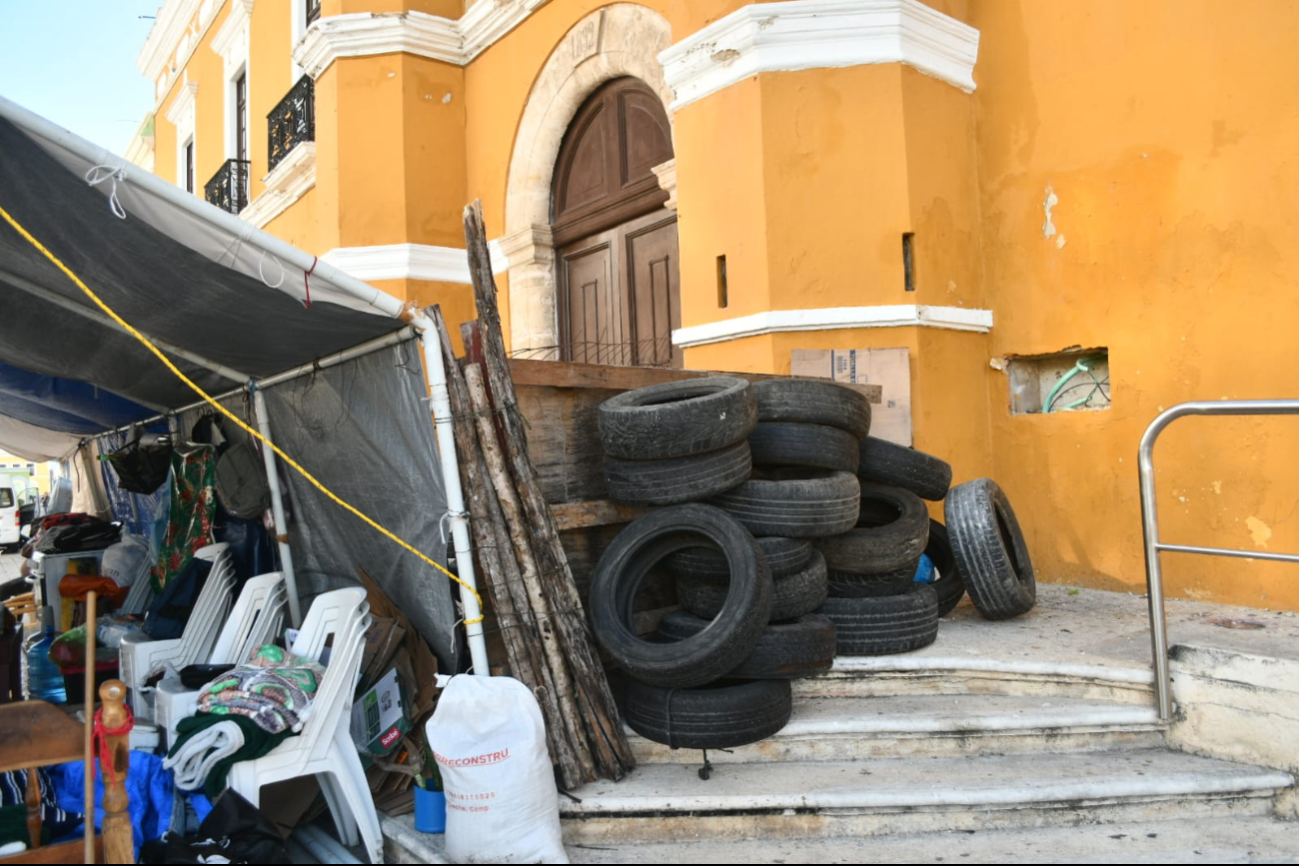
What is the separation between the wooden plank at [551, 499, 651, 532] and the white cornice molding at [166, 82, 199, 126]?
15.4 meters

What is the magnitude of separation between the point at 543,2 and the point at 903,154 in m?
4.27

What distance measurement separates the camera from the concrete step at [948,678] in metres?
3.52

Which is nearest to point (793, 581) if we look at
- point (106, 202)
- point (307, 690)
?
point (307, 690)

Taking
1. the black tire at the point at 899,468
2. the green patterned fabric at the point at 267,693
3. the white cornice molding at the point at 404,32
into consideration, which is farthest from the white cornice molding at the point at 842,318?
the white cornice molding at the point at 404,32

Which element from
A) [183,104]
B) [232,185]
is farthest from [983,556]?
[183,104]

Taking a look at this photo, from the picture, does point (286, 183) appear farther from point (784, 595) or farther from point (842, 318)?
point (784, 595)

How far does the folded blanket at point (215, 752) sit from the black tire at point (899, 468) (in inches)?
120

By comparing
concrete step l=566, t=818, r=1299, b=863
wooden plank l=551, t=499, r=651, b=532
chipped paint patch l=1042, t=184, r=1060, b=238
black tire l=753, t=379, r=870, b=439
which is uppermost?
chipped paint patch l=1042, t=184, r=1060, b=238

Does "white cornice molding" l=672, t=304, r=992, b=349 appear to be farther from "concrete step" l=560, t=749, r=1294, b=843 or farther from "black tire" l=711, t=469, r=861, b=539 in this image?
"concrete step" l=560, t=749, r=1294, b=843

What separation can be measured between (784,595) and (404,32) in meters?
7.67

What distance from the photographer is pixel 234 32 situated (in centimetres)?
1341

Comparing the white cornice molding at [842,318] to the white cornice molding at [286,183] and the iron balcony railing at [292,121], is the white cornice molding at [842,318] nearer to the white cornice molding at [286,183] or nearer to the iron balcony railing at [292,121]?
the white cornice molding at [286,183]

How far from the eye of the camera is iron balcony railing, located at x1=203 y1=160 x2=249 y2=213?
503 inches

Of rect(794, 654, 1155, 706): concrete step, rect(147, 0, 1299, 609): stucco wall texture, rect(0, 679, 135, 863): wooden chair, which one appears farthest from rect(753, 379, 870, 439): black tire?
rect(0, 679, 135, 863): wooden chair
